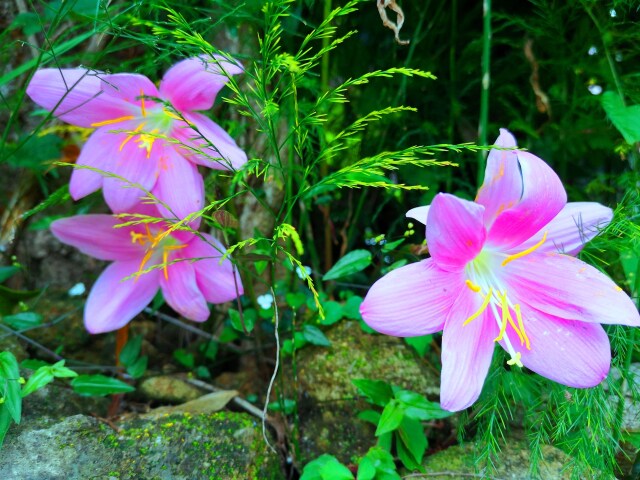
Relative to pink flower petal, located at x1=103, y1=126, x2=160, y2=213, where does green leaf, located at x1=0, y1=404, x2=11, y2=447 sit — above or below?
below

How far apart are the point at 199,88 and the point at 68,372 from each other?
55 centimetres

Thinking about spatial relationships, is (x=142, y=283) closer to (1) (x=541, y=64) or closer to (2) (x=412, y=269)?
(2) (x=412, y=269)

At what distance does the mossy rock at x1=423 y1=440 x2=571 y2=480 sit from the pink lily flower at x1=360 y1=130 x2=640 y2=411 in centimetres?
24

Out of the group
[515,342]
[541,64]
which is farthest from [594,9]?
[515,342]

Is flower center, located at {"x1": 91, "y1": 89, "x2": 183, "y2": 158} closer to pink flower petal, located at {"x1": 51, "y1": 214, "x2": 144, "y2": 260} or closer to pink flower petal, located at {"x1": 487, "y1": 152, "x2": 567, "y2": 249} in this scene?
pink flower petal, located at {"x1": 51, "y1": 214, "x2": 144, "y2": 260}

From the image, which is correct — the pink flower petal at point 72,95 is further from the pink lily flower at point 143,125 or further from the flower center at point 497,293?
the flower center at point 497,293

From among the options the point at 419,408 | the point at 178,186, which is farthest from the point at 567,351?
the point at 178,186

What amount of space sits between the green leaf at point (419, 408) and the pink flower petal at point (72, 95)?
78 centimetres

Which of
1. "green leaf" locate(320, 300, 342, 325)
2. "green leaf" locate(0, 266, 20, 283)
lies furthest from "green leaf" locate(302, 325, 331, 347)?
"green leaf" locate(0, 266, 20, 283)

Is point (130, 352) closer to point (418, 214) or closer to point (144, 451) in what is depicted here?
point (144, 451)

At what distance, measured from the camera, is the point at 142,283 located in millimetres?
1237

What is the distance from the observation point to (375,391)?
45.0 inches

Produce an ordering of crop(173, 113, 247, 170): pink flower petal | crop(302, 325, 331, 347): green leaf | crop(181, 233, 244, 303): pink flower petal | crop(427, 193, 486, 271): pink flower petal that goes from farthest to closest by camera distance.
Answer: crop(302, 325, 331, 347): green leaf < crop(181, 233, 244, 303): pink flower petal < crop(173, 113, 247, 170): pink flower petal < crop(427, 193, 486, 271): pink flower petal

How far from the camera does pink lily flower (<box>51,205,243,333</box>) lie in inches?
46.9
